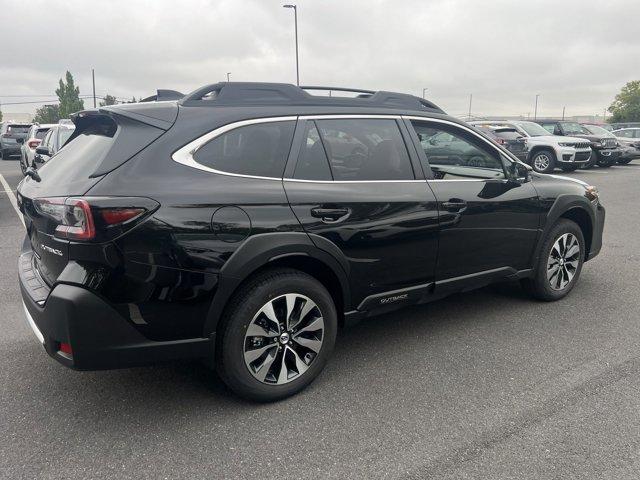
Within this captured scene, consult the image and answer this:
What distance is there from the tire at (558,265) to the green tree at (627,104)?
69.7 meters

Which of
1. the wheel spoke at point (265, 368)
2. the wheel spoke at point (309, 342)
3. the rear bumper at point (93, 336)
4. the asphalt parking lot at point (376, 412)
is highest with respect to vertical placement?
the rear bumper at point (93, 336)

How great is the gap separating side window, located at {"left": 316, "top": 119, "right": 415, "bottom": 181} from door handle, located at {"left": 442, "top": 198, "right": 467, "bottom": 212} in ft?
1.09

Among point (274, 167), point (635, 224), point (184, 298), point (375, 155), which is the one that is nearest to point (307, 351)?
point (184, 298)

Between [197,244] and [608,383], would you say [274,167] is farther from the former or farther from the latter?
[608,383]

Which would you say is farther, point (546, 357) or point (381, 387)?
point (546, 357)

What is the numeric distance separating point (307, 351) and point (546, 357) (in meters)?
1.69

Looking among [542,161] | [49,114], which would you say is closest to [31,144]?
[542,161]

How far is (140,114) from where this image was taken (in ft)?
9.29

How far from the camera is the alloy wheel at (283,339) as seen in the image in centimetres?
291

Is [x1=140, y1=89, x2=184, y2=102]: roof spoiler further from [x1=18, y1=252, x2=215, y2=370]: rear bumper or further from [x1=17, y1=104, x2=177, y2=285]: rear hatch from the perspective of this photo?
[x1=18, y1=252, x2=215, y2=370]: rear bumper

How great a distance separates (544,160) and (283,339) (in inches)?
642

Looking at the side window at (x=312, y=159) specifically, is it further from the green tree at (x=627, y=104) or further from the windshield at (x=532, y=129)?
the green tree at (x=627, y=104)

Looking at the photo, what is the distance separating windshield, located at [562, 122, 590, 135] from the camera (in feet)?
64.9

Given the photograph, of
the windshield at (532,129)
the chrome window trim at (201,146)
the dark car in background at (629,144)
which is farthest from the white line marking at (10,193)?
the dark car in background at (629,144)
